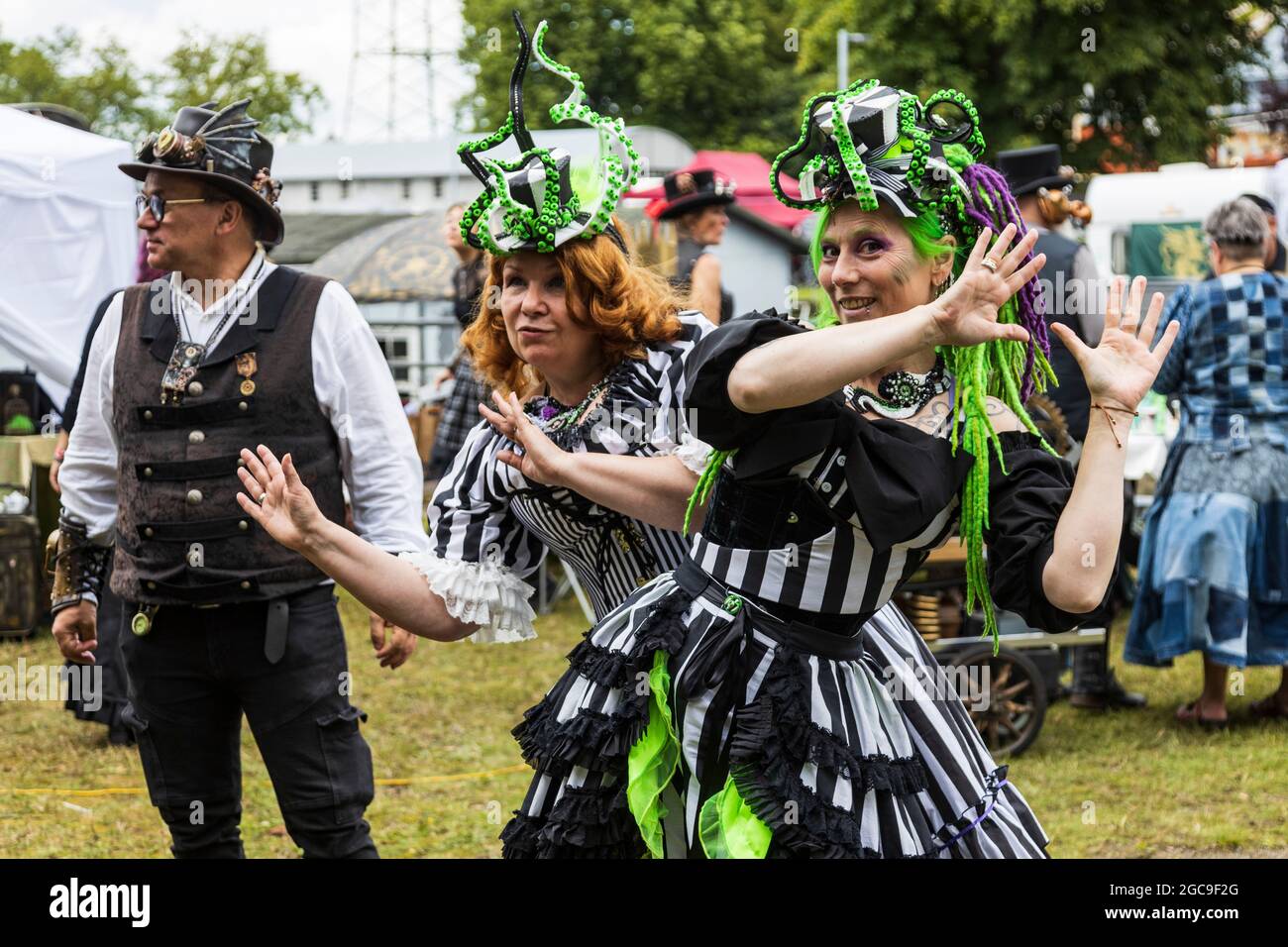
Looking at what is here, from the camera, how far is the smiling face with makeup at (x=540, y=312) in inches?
109

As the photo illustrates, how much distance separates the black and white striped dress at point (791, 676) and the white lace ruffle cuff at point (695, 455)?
0.17 m

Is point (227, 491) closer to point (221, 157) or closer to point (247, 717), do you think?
point (247, 717)

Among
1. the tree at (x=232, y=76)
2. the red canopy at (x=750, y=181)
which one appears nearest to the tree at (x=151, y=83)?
the tree at (x=232, y=76)

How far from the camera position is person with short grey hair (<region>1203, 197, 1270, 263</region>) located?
596 centimetres

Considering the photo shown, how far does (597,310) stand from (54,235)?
6.97 meters

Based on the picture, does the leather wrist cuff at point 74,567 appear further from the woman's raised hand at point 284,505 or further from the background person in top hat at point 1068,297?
the background person in top hat at point 1068,297

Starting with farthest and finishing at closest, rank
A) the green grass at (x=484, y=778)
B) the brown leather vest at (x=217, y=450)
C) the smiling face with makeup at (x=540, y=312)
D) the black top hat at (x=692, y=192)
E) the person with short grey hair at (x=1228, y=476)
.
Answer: the black top hat at (x=692, y=192)
the person with short grey hair at (x=1228, y=476)
the green grass at (x=484, y=778)
the brown leather vest at (x=217, y=450)
the smiling face with makeup at (x=540, y=312)

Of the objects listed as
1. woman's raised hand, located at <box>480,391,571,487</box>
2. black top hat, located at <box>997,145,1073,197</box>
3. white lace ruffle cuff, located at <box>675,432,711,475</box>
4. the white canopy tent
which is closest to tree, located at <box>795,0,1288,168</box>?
the white canopy tent

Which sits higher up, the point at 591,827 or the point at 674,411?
the point at 674,411

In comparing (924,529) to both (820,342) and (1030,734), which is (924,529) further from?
(1030,734)

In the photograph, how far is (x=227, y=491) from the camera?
3.33 meters

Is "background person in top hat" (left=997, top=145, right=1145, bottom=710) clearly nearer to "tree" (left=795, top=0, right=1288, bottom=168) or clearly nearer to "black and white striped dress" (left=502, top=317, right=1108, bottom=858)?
"black and white striped dress" (left=502, top=317, right=1108, bottom=858)

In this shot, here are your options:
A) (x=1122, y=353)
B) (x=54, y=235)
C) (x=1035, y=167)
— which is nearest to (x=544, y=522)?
(x=1122, y=353)

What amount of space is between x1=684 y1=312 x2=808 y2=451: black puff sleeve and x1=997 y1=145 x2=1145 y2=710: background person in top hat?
3.54 m
